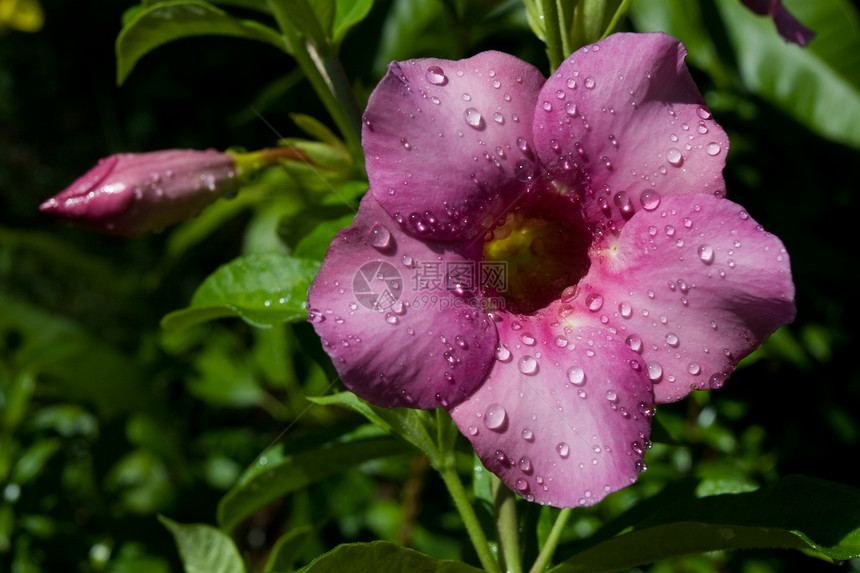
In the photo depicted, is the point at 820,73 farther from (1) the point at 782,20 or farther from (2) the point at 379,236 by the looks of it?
(2) the point at 379,236

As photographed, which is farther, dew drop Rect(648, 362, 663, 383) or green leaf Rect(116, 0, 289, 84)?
green leaf Rect(116, 0, 289, 84)

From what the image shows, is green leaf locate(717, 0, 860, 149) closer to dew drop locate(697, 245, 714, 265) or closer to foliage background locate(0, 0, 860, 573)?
foliage background locate(0, 0, 860, 573)

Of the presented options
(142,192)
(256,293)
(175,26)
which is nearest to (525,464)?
(256,293)

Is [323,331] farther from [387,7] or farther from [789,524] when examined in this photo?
[387,7]

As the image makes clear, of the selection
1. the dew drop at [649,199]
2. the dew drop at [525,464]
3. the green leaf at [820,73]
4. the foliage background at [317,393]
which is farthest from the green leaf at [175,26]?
the green leaf at [820,73]

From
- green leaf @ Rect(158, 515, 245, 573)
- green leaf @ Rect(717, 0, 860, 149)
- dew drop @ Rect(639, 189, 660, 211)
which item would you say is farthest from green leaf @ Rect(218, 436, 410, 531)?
green leaf @ Rect(717, 0, 860, 149)

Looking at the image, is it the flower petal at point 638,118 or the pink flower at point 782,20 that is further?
the pink flower at point 782,20

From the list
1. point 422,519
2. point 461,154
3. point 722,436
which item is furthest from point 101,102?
point 461,154

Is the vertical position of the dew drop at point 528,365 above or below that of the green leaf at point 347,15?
below

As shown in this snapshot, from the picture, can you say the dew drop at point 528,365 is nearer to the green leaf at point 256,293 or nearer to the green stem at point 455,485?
the green stem at point 455,485
